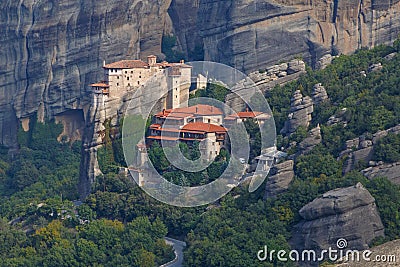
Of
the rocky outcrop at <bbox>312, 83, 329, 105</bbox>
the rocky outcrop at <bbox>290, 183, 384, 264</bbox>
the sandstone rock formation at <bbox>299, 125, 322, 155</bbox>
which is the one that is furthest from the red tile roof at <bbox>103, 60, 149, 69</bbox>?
the rocky outcrop at <bbox>290, 183, 384, 264</bbox>

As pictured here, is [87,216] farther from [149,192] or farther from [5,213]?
[5,213]

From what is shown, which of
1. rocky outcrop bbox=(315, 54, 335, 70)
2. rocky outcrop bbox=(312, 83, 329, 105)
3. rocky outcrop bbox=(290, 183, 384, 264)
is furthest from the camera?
rocky outcrop bbox=(315, 54, 335, 70)

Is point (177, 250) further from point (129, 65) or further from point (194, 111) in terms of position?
point (129, 65)

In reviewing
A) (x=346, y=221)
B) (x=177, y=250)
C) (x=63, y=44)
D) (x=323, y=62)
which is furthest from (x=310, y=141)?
(x=63, y=44)

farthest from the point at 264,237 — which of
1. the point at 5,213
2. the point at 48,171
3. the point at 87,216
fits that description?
the point at 48,171

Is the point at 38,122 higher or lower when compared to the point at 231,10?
lower

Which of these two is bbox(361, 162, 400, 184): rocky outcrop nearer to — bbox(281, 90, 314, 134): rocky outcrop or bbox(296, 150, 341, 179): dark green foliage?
bbox(296, 150, 341, 179): dark green foliage
